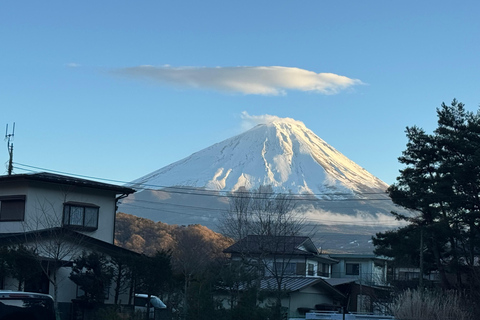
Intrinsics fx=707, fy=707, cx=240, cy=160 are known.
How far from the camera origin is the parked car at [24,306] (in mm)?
10906

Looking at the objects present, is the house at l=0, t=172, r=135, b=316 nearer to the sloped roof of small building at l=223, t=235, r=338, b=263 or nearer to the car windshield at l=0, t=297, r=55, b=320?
the car windshield at l=0, t=297, r=55, b=320

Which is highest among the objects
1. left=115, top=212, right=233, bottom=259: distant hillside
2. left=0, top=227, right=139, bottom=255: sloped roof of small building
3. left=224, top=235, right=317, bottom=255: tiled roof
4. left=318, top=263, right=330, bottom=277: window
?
left=115, top=212, right=233, bottom=259: distant hillside

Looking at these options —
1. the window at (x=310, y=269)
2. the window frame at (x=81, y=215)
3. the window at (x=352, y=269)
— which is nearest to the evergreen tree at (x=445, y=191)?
the window at (x=310, y=269)

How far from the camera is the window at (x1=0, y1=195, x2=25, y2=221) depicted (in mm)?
26250

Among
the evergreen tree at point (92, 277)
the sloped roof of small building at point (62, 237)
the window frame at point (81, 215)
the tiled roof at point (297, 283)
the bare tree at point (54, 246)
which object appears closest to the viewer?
the evergreen tree at point (92, 277)

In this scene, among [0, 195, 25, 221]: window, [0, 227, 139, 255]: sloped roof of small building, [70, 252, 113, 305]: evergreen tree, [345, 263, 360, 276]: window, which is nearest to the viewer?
[70, 252, 113, 305]: evergreen tree

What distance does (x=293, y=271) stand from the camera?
4800cm

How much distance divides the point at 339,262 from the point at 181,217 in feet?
453

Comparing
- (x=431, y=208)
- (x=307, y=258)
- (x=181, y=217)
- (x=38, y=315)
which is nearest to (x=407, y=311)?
(x=38, y=315)

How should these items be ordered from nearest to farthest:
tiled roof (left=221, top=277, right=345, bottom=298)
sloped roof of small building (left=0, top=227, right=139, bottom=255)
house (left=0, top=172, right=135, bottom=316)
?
sloped roof of small building (left=0, top=227, right=139, bottom=255), house (left=0, top=172, right=135, bottom=316), tiled roof (left=221, top=277, right=345, bottom=298)

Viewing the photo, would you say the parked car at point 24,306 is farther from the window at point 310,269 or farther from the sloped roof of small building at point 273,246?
the window at point 310,269

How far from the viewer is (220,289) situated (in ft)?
64.7

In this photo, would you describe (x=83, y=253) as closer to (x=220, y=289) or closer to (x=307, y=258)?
(x=220, y=289)

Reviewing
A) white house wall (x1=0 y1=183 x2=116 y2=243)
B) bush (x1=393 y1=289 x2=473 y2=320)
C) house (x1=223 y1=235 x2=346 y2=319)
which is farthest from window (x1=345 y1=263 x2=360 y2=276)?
bush (x1=393 y1=289 x2=473 y2=320)
